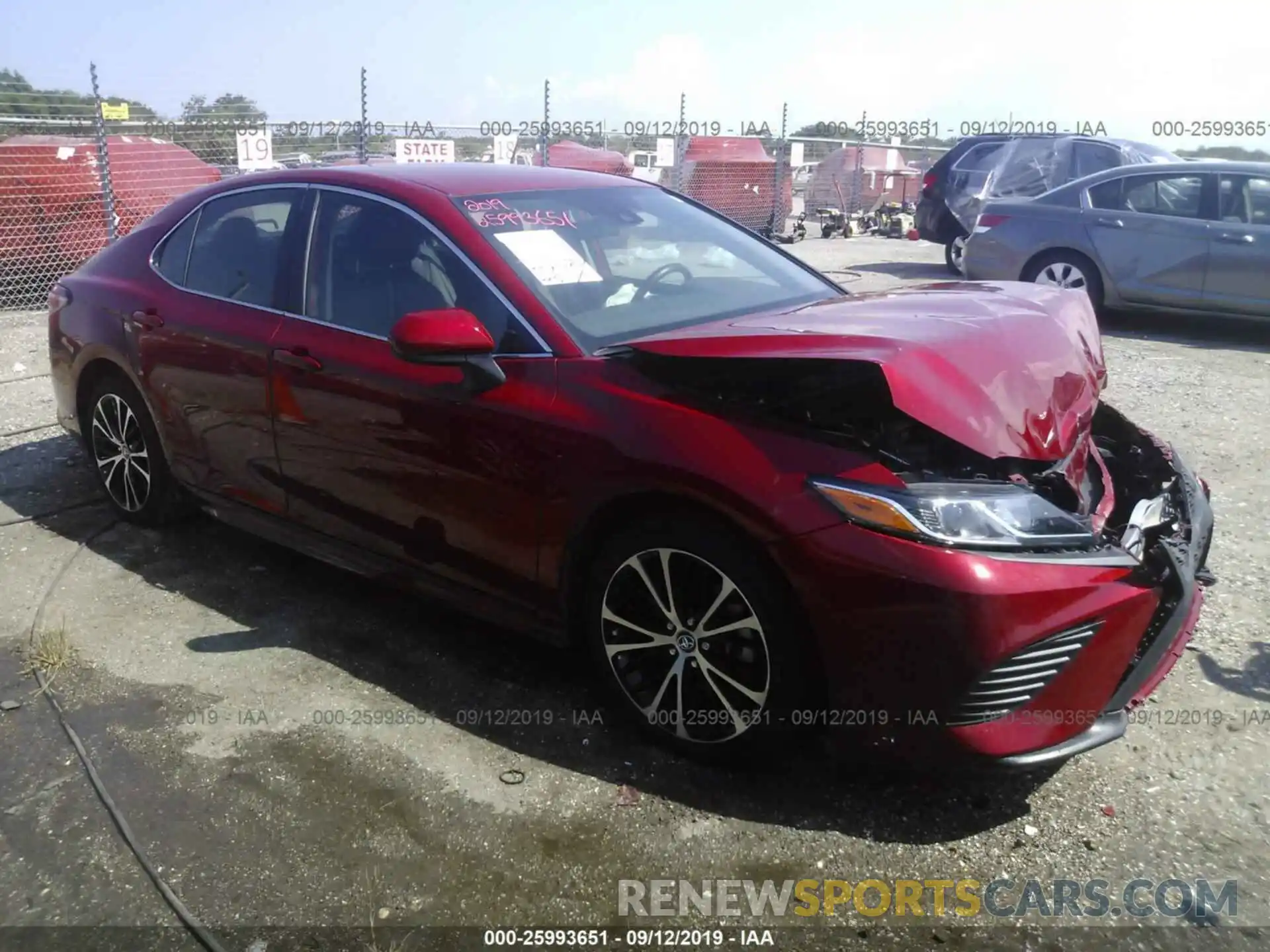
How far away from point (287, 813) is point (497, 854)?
0.64 metres

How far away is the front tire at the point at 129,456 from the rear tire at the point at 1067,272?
8006 mm

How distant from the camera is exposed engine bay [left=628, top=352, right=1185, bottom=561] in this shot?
2.81m

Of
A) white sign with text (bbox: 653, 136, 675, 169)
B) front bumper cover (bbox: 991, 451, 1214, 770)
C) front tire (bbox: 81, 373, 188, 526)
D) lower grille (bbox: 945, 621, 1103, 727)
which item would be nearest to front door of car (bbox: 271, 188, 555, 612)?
front tire (bbox: 81, 373, 188, 526)

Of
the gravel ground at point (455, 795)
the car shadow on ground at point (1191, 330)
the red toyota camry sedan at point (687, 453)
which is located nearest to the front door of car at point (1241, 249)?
the car shadow on ground at point (1191, 330)

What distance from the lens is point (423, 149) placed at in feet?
47.6

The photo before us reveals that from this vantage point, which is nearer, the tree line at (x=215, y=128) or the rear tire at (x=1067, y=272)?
the rear tire at (x=1067, y=272)

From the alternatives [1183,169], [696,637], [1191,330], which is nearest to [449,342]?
[696,637]

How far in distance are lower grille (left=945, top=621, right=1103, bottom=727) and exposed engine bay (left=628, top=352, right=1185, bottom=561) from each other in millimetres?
334

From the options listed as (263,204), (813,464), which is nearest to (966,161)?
(263,204)

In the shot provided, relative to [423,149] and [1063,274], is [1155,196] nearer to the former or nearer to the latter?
[1063,274]

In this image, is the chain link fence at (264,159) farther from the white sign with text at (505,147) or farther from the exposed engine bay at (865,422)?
the exposed engine bay at (865,422)

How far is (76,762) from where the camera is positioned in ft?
10.9

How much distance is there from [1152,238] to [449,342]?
27.7 feet

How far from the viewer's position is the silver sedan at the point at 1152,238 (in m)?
9.38
